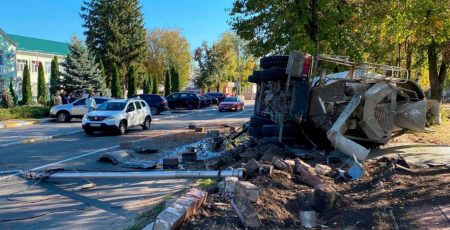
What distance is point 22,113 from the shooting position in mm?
25391

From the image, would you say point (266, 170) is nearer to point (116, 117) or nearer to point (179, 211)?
point (179, 211)

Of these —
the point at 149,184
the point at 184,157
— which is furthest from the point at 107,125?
the point at 149,184

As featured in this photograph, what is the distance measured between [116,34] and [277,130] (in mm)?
47392

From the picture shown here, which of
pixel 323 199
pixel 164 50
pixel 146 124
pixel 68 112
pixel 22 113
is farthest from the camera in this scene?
pixel 164 50

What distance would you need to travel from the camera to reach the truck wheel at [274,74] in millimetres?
8836

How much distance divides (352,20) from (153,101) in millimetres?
19129

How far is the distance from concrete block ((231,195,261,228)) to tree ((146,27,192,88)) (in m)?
62.6

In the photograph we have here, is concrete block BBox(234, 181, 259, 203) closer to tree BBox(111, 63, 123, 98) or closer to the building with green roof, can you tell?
the building with green roof

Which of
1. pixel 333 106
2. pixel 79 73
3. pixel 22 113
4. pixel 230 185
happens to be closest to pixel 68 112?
pixel 22 113

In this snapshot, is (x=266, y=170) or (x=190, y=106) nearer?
(x=266, y=170)

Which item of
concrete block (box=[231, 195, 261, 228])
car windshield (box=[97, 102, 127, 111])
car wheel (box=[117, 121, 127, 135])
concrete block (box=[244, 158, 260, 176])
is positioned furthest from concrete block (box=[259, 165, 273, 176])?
car windshield (box=[97, 102, 127, 111])

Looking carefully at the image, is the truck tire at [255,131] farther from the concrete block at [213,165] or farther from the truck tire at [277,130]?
the concrete block at [213,165]

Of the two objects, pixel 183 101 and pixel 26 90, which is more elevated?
pixel 26 90

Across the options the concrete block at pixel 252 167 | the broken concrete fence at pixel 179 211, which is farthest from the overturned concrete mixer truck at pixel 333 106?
the broken concrete fence at pixel 179 211
